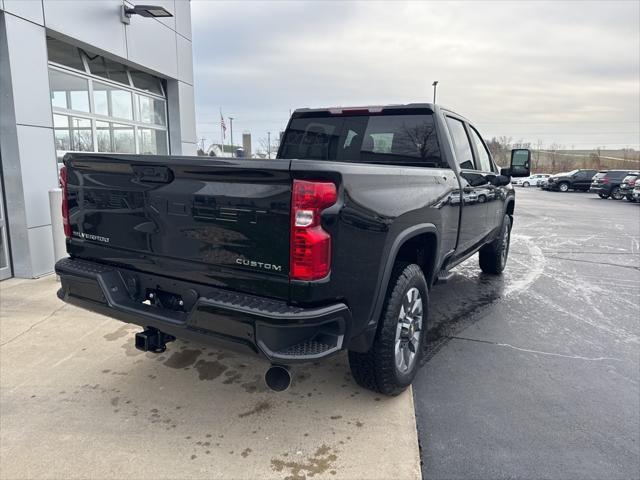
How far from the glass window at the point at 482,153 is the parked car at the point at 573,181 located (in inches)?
1151

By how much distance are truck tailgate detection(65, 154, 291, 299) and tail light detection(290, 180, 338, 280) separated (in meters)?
0.04

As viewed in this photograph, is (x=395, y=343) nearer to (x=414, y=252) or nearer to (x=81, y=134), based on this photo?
(x=414, y=252)

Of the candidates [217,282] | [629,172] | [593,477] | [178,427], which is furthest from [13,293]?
[629,172]

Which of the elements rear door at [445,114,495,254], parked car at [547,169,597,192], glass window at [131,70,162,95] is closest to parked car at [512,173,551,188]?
parked car at [547,169,597,192]

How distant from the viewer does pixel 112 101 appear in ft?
27.5

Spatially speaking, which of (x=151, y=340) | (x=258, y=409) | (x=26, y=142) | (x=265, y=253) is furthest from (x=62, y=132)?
(x=265, y=253)

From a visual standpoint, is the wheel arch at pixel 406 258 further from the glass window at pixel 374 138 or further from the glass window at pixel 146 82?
the glass window at pixel 146 82

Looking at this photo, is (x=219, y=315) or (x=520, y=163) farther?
(x=520, y=163)

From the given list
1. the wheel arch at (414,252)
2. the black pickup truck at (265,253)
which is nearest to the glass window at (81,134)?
the black pickup truck at (265,253)

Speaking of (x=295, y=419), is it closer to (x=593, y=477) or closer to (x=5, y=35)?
(x=593, y=477)

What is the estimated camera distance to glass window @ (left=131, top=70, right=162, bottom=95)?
9078mm

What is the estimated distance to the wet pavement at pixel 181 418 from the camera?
8.09 feet

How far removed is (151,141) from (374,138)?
7128 millimetres

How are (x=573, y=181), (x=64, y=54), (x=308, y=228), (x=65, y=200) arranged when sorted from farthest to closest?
(x=573, y=181)
(x=64, y=54)
(x=65, y=200)
(x=308, y=228)
